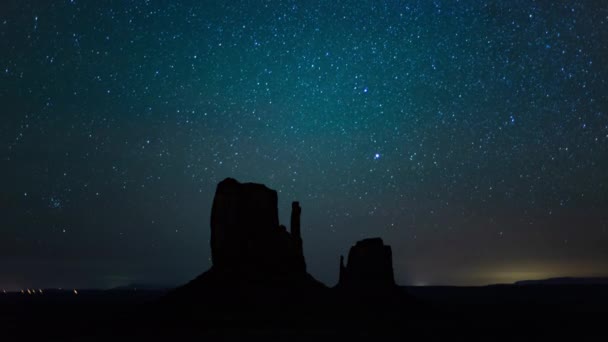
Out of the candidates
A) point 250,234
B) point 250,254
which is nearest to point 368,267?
point 250,234

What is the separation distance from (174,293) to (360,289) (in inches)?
1821

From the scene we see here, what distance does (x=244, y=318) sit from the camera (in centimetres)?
8475

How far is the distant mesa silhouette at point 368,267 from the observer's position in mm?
130875

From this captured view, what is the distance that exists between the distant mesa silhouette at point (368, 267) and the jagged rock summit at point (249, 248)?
27.4m

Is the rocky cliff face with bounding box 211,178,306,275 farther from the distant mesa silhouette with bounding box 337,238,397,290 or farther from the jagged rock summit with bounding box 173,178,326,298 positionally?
the distant mesa silhouette with bounding box 337,238,397,290

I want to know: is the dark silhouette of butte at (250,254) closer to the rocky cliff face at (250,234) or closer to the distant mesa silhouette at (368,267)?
the rocky cliff face at (250,234)

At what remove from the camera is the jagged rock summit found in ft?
305

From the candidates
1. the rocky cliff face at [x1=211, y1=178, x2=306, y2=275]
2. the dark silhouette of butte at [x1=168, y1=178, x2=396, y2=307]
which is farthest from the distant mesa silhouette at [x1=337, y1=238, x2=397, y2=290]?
the rocky cliff face at [x1=211, y1=178, x2=306, y2=275]

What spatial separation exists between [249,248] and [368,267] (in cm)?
4080

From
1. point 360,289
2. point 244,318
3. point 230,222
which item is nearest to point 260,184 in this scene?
point 230,222

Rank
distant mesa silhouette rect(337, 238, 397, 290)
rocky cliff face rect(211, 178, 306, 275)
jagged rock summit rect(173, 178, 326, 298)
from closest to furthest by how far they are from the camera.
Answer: jagged rock summit rect(173, 178, 326, 298) → rocky cliff face rect(211, 178, 306, 275) → distant mesa silhouette rect(337, 238, 397, 290)

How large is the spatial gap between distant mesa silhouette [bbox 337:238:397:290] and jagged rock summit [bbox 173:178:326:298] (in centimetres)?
2736

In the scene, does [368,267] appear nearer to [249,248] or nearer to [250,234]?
[250,234]

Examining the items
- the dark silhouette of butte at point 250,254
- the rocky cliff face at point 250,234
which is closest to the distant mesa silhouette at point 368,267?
the dark silhouette of butte at point 250,254
